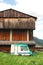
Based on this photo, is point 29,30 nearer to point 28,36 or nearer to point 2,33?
point 28,36

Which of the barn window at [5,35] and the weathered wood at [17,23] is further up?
the weathered wood at [17,23]

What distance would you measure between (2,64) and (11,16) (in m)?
17.1

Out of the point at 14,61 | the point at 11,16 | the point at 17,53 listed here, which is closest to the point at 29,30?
the point at 11,16

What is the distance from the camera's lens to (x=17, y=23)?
3869 cm

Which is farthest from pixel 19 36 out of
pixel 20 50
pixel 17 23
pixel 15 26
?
pixel 20 50

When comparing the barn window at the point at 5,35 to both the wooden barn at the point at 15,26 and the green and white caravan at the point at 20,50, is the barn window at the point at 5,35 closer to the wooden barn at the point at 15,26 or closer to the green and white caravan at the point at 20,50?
the wooden barn at the point at 15,26

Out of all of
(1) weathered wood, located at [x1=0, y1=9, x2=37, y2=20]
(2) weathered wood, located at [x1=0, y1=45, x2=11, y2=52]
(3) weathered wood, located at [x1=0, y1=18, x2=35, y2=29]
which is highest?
(1) weathered wood, located at [x1=0, y1=9, x2=37, y2=20]

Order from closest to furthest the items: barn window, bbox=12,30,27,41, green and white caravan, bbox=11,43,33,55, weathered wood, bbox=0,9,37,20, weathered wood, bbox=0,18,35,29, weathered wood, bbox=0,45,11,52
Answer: green and white caravan, bbox=11,43,33,55
weathered wood, bbox=0,45,11,52
weathered wood, bbox=0,18,35,29
barn window, bbox=12,30,27,41
weathered wood, bbox=0,9,37,20

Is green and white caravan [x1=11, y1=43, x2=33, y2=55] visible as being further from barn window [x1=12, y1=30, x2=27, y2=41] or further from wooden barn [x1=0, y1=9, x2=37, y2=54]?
wooden barn [x1=0, y1=9, x2=37, y2=54]

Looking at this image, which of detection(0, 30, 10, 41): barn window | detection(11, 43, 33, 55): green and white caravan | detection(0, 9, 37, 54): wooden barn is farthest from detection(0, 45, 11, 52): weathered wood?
detection(11, 43, 33, 55): green and white caravan

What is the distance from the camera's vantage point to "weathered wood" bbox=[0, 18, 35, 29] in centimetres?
3841

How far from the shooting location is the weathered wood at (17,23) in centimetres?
3841

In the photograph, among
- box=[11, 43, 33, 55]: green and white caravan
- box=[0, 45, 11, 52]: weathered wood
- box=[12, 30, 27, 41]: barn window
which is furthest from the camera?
box=[12, 30, 27, 41]: barn window

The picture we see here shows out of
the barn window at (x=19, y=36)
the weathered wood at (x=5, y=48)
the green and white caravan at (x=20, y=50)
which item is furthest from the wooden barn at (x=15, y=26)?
the green and white caravan at (x=20, y=50)
